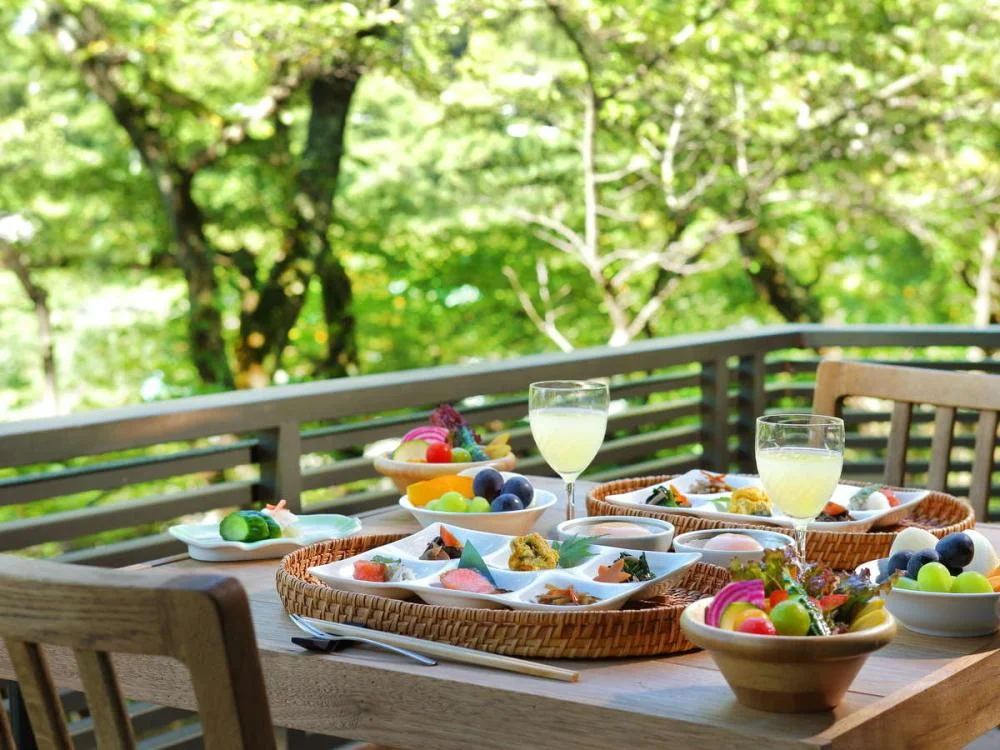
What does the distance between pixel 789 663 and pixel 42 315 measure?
744cm

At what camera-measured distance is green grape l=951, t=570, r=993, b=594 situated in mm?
1333

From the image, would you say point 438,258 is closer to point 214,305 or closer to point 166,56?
point 214,305

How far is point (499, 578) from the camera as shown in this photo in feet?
4.57

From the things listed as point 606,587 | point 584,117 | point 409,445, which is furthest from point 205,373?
point 606,587

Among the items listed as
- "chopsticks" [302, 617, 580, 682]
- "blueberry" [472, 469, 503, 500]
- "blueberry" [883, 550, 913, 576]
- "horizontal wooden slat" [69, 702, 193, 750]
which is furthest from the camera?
"horizontal wooden slat" [69, 702, 193, 750]

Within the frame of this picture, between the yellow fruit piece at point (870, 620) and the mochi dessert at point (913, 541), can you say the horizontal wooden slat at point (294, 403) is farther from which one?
the yellow fruit piece at point (870, 620)

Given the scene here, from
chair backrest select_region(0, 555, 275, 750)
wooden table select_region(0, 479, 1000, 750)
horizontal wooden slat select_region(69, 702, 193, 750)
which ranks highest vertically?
chair backrest select_region(0, 555, 275, 750)

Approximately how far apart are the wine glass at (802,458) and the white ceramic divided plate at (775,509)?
164mm

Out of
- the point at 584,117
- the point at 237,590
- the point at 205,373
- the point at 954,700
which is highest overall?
the point at 584,117

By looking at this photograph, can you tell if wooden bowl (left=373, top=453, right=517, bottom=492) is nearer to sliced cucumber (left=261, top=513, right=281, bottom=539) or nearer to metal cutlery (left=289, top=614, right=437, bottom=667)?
sliced cucumber (left=261, top=513, right=281, bottom=539)

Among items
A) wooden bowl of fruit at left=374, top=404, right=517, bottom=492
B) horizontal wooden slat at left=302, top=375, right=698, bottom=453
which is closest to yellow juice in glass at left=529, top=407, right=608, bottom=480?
wooden bowl of fruit at left=374, top=404, right=517, bottom=492

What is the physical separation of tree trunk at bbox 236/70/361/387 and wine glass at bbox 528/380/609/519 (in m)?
5.76

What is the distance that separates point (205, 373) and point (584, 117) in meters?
2.53

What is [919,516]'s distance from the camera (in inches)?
72.1
